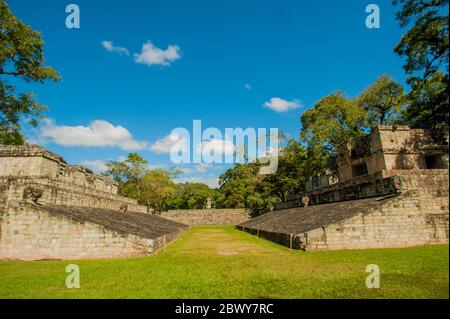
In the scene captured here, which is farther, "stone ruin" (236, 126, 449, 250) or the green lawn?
"stone ruin" (236, 126, 449, 250)

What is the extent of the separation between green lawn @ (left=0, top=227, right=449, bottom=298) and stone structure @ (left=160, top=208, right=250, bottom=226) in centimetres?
3133

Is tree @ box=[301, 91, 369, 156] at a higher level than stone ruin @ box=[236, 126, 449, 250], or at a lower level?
higher

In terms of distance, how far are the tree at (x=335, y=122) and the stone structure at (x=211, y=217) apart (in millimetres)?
17396

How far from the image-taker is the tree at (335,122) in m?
25.3

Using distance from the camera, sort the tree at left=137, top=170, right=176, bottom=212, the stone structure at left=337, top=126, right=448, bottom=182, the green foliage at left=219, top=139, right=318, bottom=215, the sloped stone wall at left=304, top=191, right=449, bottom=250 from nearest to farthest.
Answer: the sloped stone wall at left=304, top=191, right=449, bottom=250 → the stone structure at left=337, top=126, right=448, bottom=182 → the green foliage at left=219, top=139, right=318, bottom=215 → the tree at left=137, top=170, right=176, bottom=212

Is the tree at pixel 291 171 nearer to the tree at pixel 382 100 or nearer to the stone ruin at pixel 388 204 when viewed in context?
the tree at pixel 382 100

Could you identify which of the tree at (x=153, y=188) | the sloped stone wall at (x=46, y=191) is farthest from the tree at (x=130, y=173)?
the sloped stone wall at (x=46, y=191)

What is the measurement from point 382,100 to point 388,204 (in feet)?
73.1

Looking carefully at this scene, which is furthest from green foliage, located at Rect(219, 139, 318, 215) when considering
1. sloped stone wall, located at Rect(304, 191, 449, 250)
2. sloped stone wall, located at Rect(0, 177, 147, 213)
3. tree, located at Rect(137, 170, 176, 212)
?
sloped stone wall, located at Rect(0, 177, 147, 213)

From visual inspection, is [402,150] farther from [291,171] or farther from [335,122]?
[291,171]

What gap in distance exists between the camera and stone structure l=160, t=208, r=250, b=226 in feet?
129

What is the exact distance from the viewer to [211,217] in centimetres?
3981

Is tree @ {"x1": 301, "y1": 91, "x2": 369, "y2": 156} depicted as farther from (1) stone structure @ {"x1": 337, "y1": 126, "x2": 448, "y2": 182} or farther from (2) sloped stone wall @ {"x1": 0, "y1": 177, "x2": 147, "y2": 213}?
(2) sloped stone wall @ {"x1": 0, "y1": 177, "x2": 147, "y2": 213}

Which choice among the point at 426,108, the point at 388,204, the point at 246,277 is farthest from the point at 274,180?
the point at 246,277
